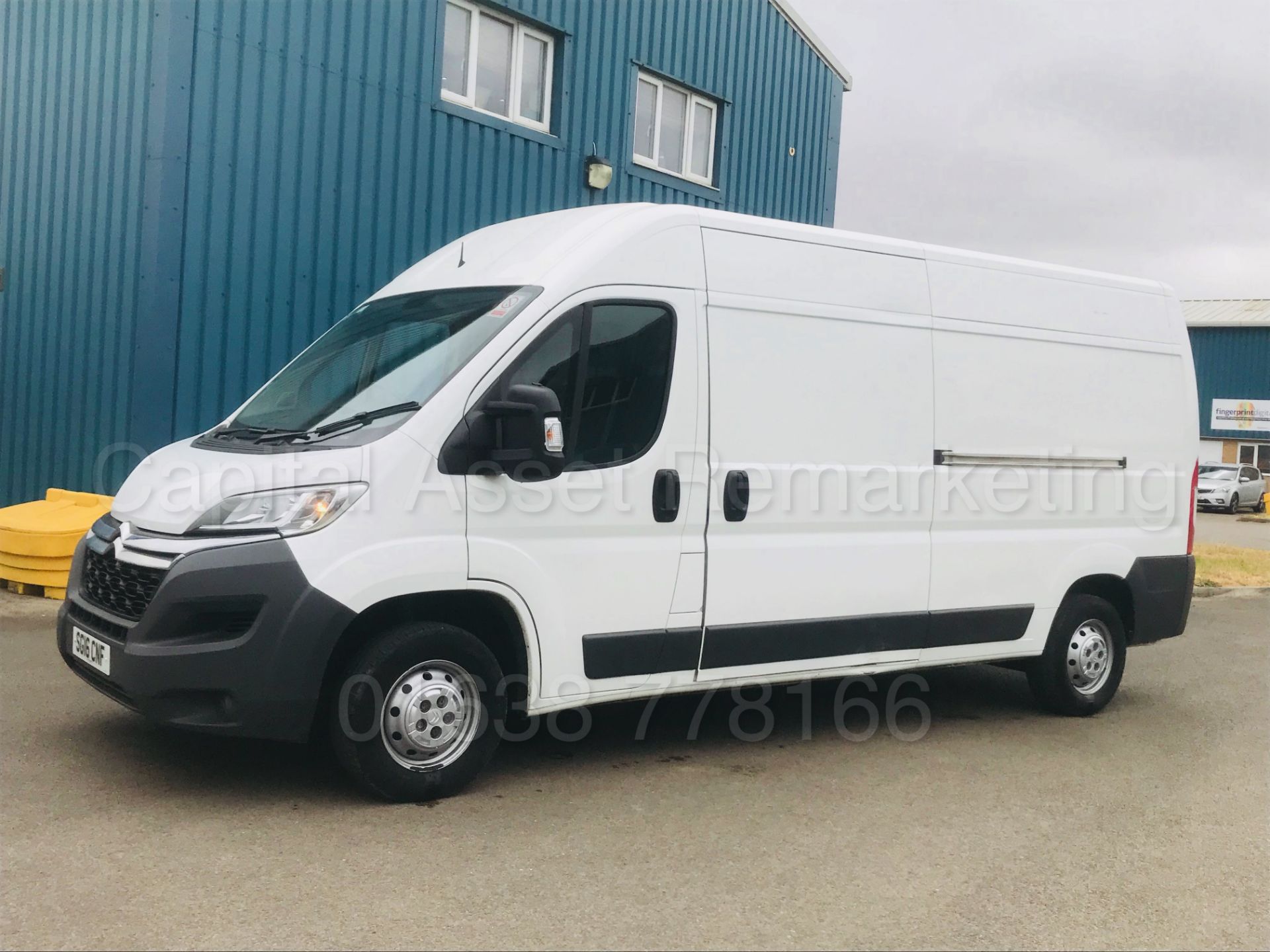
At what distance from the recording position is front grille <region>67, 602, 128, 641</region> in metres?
4.68

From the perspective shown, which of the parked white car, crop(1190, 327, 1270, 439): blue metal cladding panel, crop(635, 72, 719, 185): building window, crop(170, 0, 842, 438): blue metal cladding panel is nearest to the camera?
crop(170, 0, 842, 438): blue metal cladding panel

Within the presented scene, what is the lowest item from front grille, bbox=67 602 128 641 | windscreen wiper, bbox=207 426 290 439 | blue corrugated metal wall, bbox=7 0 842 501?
front grille, bbox=67 602 128 641

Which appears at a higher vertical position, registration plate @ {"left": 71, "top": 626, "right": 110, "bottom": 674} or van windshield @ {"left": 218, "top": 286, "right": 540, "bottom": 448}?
van windshield @ {"left": 218, "top": 286, "right": 540, "bottom": 448}

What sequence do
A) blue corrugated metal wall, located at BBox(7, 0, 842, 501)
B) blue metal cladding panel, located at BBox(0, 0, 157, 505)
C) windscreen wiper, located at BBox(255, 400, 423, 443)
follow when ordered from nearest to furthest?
1. windscreen wiper, located at BBox(255, 400, 423, 443)
2. blue corrugated metal wall, located at BBox(7, 0, 842, 501)
3. blue metal cladding panel, located at BBox(0, 0, 157, 505)

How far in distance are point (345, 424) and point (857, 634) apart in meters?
2.63

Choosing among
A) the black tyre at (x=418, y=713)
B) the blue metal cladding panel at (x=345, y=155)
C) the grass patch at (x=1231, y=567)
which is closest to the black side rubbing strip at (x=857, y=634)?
the black tyre at (x=418, y=713)

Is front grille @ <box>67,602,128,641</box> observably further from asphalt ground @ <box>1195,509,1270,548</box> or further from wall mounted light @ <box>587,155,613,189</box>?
asphalt ground @ <box>1195,509,1270,548</box>

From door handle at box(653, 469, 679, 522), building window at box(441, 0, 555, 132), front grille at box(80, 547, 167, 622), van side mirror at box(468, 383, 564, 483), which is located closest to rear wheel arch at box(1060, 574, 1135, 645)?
door handle at box(653, 469, 679, 522)

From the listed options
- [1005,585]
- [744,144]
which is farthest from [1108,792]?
[744,144]

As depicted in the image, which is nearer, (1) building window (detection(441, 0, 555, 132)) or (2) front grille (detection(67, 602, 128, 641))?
(2) front grille (detection(67, 602, 128, 641))

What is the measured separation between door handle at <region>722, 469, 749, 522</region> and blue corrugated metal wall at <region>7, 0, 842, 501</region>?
212 inches

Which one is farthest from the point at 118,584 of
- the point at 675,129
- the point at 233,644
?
the point at 675,129

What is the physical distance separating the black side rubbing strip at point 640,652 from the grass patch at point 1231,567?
9244 mm

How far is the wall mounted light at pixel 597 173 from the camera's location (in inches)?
480
